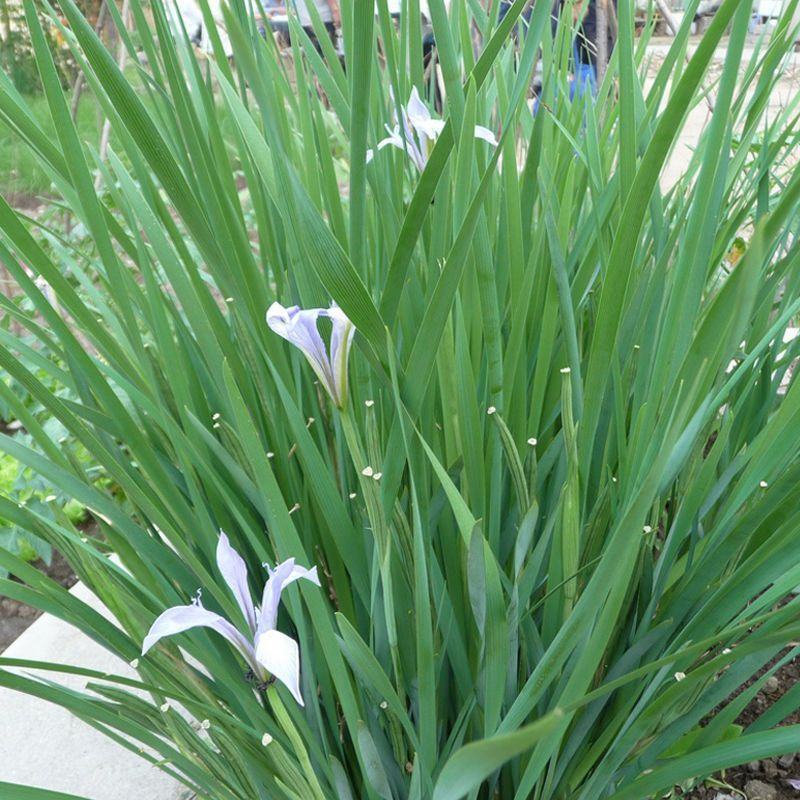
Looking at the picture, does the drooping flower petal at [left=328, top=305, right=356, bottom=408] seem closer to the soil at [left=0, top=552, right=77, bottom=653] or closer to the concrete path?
the concrete path

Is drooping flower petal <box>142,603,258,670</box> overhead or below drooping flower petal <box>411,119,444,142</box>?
below

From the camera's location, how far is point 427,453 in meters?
0.45

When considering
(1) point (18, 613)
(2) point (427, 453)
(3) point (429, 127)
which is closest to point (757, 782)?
(2) point (427, 453)

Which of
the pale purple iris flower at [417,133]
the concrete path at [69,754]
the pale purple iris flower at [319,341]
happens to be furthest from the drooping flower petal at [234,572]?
the concrete path at [69,754]

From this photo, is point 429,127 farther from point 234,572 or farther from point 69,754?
point 69,754

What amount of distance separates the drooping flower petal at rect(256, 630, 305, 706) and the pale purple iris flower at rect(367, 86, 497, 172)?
394mm

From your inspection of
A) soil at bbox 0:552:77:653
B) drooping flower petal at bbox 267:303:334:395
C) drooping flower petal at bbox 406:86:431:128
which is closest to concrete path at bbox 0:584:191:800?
soil at bbox 0:552:77:653

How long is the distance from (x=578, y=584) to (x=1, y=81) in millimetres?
527

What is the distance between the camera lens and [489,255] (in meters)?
0.57

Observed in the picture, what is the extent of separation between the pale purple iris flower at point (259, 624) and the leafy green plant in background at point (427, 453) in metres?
0.02

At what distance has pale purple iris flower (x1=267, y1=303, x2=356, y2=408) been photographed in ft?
1.46

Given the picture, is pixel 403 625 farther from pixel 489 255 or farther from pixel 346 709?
pixel 489 255

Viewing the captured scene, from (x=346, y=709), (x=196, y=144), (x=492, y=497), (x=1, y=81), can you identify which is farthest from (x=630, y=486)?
(x=1, y=81)

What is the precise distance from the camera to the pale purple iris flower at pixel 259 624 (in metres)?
0.38
